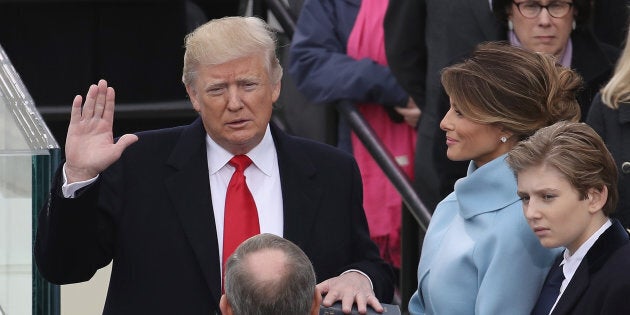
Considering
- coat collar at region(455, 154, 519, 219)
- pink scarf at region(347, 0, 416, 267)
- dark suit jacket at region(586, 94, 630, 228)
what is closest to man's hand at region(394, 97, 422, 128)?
pink scarf at region(347, 0, 416, 267)

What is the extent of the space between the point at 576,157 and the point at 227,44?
1.02 metres

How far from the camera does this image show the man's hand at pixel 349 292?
12.3 feet

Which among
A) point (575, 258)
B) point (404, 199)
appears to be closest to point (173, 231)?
point (575, 258)

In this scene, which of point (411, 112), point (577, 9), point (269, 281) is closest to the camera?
point (269, 281)

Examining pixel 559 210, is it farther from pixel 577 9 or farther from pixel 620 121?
pixel 577 9

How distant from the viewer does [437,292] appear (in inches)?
153

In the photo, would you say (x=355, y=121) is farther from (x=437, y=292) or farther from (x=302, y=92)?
(x=437, y=292)

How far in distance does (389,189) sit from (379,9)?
74 cm

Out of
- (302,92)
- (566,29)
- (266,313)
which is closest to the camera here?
(266,313)

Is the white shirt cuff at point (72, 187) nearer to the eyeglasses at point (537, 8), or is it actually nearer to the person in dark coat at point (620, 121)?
the person in dark coat at point (620, 121)

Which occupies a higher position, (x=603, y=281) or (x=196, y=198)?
(x=603, y=281)

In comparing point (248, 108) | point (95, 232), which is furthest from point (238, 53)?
point (95, 232)

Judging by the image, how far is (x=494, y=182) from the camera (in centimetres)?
391

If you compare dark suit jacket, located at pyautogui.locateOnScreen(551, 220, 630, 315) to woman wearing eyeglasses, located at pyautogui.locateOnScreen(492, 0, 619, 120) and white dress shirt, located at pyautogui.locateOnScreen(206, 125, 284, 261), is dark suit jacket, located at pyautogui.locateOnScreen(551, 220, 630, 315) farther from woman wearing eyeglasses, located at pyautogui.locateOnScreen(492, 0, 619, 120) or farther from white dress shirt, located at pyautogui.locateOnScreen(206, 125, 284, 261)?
woman wearing eyeglasses, located at pyautogui.locateOnScreen(492, 0, 619, 120)
